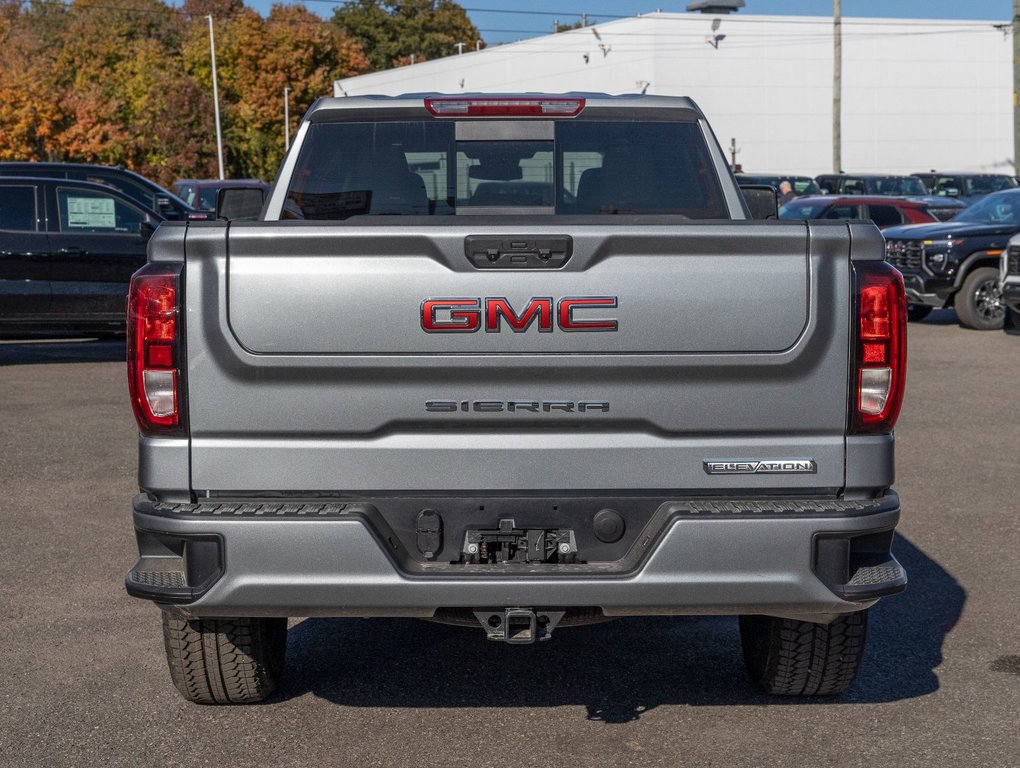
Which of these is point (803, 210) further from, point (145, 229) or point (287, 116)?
point (287, 116)

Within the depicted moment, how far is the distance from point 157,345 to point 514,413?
1001 mm

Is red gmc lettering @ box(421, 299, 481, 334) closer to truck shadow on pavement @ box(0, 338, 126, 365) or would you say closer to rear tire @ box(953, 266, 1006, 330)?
truck shadow on pavement @ box(0, 338, 126, 365)

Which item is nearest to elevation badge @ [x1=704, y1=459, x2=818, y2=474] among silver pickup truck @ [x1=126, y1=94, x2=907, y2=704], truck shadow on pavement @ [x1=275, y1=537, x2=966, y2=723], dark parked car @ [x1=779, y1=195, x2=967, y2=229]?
silver pickup truck @ [x1=126, y1=94, x2=907, y2=704]

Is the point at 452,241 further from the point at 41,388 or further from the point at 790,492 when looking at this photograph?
the point at 41,388

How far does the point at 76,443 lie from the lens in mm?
10711

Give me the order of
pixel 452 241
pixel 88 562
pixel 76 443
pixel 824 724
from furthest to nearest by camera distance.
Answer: pixel 76 443 < pixel 88 562 < pixel 824 724 < pixel 452 241

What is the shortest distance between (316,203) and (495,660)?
1871 millimetres

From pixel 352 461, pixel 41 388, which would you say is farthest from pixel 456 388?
pixel 41 388

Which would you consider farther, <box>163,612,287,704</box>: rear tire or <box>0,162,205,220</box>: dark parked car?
<box>0,162,205,220</box>: dark parked car

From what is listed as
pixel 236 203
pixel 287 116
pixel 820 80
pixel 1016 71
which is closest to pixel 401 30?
pixel 287 116

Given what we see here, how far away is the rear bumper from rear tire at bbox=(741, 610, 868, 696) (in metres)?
0.63

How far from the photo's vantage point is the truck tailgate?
13.4 feet

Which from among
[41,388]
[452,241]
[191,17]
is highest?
[191,17]

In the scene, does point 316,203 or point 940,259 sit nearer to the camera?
point 316,203
